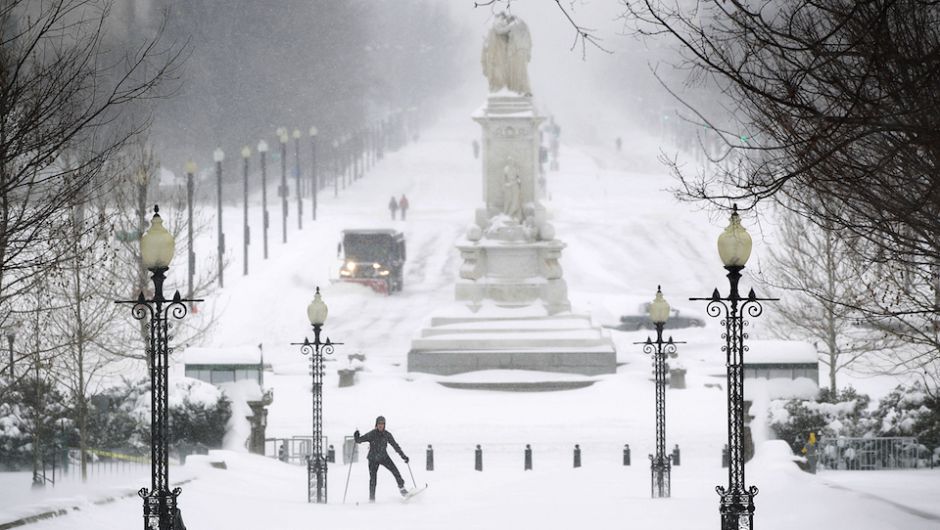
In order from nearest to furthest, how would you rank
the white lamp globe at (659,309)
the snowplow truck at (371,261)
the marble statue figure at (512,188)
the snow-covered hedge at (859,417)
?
the white lamp globe at (659,309)
the snow-covered hedge at (859,417)
the marble statue figure at (512,188)
the snowplow truck at (371,261)

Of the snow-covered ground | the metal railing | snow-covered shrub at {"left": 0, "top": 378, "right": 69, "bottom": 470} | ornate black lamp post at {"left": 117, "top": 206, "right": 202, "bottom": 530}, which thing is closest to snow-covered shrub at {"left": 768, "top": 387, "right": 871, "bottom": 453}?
the snow-covered ground

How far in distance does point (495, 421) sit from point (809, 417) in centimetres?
797

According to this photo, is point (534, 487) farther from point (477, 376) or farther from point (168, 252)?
point (477, 376)

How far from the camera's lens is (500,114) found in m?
38.1

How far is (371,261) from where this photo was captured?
53.5m

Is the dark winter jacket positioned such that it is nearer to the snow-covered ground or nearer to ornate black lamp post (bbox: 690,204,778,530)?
the snow-covered ground

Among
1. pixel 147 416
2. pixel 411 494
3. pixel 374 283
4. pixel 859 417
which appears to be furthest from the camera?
pixel 374 283

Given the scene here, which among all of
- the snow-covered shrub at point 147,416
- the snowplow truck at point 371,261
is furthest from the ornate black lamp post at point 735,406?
the snowplow truck at point 371,261

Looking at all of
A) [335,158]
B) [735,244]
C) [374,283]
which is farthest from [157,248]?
[335,158]

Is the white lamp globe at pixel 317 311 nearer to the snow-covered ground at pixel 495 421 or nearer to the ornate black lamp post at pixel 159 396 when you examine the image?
the snow-covered ground at pixel 495 421

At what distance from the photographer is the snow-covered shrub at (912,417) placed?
900 inches

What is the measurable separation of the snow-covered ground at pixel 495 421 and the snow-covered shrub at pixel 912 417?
1619mm

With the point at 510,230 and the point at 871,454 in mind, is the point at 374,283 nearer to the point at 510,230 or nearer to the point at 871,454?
the point at 510,230

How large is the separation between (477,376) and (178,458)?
13.4 metres
